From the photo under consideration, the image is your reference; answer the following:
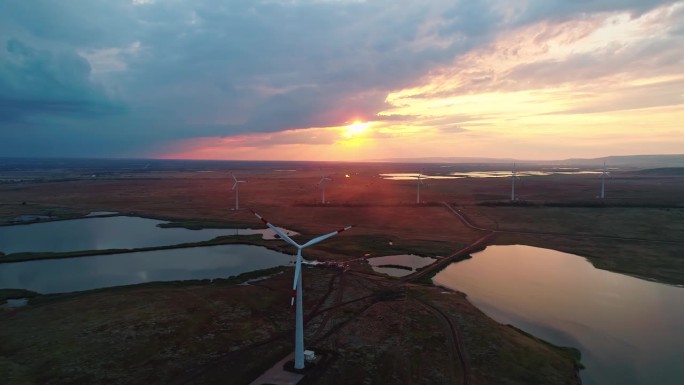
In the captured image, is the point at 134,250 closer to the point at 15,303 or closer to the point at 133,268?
the point at 133,268

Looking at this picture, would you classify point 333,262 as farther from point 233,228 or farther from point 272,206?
point 272,206

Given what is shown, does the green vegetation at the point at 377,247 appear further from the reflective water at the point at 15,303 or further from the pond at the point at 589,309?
the reflective water at the point at 15,303

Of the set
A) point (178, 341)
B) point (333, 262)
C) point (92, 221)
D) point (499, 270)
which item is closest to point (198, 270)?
point (333, 262)

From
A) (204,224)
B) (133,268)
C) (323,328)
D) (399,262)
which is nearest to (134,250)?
(133,268)

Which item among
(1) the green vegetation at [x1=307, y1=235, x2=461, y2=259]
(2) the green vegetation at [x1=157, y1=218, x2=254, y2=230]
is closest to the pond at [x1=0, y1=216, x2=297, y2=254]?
(2) the green vegetation at [x1=157, y1=218, x2=254, y2=230]

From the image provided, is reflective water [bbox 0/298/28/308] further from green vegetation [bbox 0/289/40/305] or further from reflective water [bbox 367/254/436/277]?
reflective water [bbox 367/254/436/277]

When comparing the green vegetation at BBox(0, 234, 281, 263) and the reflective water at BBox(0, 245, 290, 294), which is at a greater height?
the green vegetation at BBox(0, 234, 281, 263)

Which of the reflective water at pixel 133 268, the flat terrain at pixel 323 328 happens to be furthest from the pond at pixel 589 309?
the reflective water at pixel 133 268
